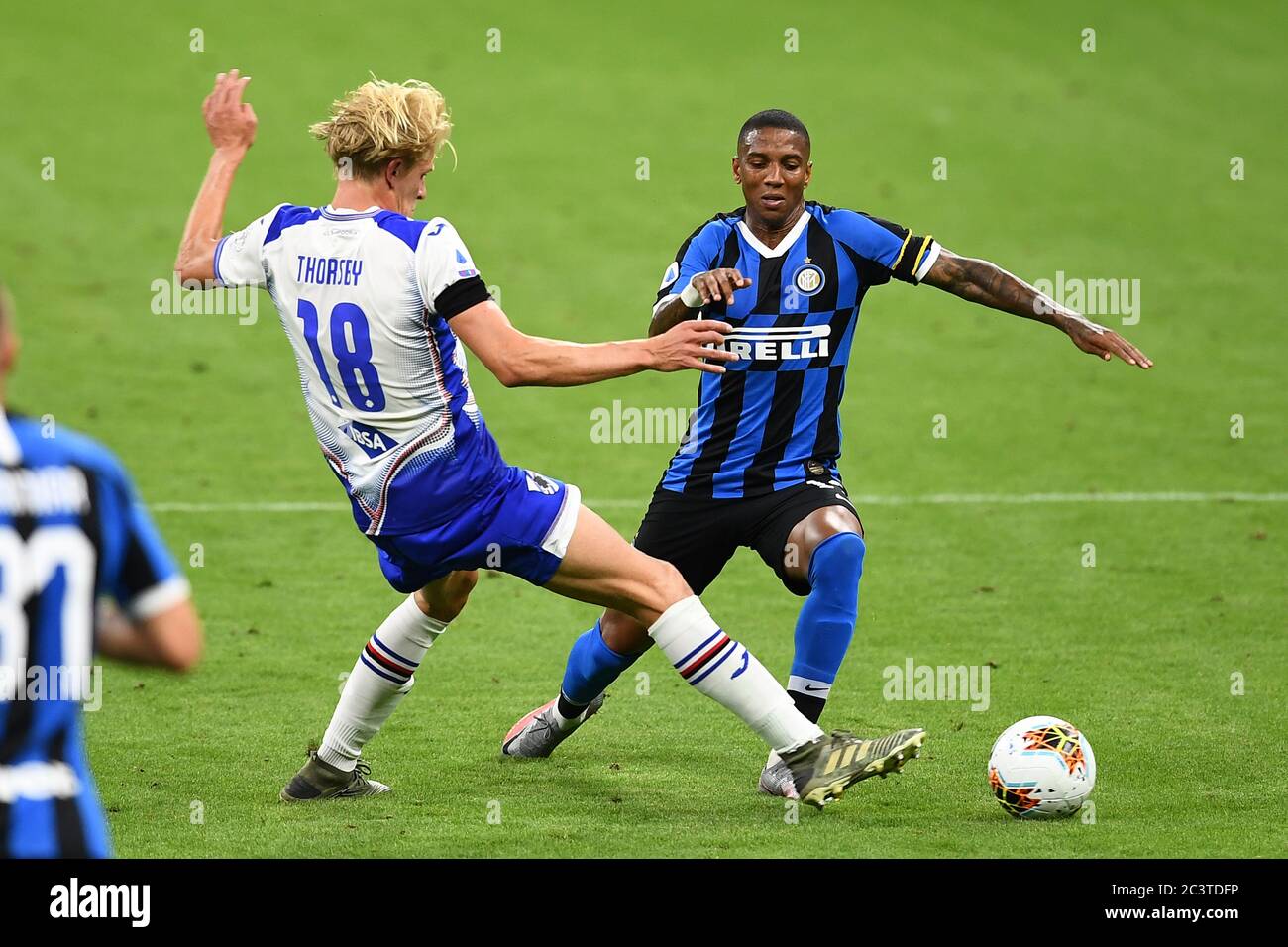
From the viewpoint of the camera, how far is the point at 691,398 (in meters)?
14.5

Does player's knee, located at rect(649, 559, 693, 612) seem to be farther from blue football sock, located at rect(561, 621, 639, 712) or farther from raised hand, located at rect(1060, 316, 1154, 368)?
raised hand, located at rect(1060, 316, 1154, 368)

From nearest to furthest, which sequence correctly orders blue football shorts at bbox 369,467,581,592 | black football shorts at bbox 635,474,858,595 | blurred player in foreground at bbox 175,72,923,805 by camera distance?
blurred player in foreground at bbox 175,72,923,805 → blue football shorts at bbox 369,467,581,592 → black football shorts at bbox 635,474,858,595

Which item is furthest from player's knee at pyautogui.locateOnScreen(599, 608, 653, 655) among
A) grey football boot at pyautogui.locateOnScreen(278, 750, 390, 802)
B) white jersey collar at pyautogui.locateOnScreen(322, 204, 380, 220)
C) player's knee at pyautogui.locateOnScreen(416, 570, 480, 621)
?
white jersey collar at pyautogui.locateOnScreen(322, 204, 380, 220)

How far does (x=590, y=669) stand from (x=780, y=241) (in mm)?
1799

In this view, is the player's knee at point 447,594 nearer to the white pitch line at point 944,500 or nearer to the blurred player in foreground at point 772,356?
the blurred player in foreground at point 772,356

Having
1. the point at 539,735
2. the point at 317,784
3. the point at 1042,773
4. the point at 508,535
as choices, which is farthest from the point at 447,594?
the point at 1042,773

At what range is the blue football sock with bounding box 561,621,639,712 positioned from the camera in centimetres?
663

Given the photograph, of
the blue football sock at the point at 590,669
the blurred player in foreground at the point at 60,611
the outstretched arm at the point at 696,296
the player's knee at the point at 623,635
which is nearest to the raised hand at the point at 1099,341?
the outstretched arm at the point at 696,296

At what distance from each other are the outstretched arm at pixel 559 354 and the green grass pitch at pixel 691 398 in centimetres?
157

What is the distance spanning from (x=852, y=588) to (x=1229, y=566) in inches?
181

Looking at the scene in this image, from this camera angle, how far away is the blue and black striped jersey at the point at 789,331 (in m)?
6.60

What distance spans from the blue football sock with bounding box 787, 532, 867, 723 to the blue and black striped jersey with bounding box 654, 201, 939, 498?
449 mm

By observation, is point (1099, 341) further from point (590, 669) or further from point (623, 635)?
point (590, 669)

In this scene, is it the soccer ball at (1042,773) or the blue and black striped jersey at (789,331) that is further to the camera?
the blue and black striped jersey at (789,331)
